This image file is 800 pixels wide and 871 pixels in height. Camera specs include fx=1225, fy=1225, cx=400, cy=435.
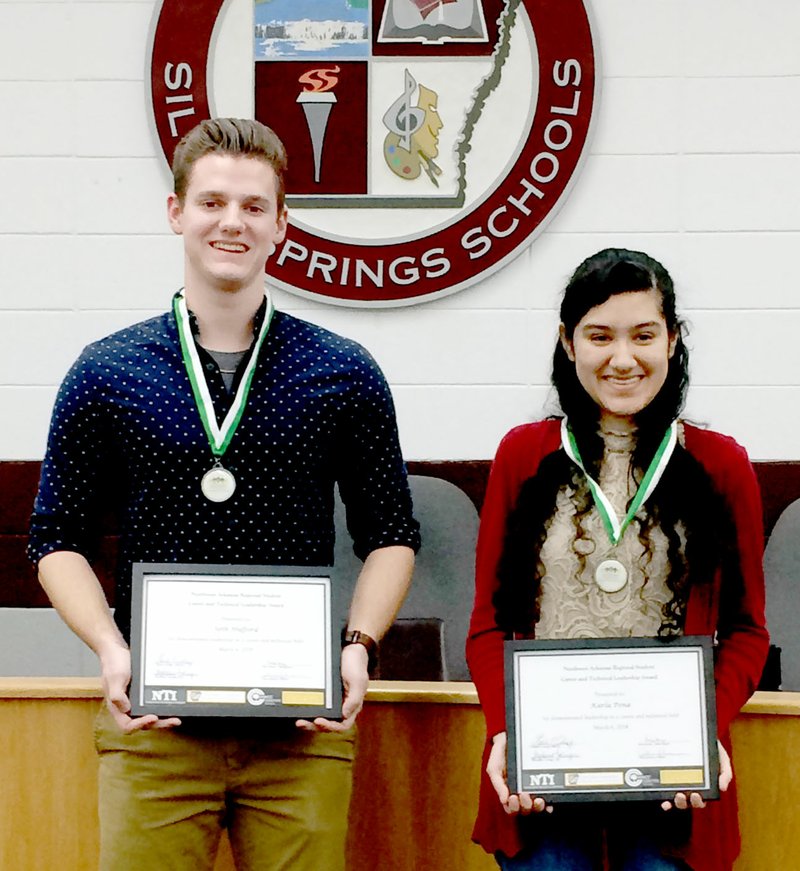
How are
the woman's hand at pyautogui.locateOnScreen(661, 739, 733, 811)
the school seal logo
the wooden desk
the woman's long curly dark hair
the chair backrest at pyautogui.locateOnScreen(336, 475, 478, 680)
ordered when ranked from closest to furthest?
the woman's hand at pyautogui.locateOnScreen(661, 739, 733, 811), the woman's long curly dark hair, the wooden desk, the chair backrest at pyautogui.locateOnScreen(336, 475, 478, 680), the school seal logo

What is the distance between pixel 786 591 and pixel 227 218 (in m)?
1.68

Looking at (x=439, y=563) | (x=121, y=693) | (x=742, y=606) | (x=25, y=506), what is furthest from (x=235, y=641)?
(x=25, y=506)

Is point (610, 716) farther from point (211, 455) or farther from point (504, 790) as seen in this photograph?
point (211, 455)

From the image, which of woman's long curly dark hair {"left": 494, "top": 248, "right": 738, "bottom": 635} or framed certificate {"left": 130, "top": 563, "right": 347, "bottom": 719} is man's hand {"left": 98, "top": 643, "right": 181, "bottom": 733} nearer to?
framed certificate {"left": 130, "top": 563, "right": 347, "bottom": 719}

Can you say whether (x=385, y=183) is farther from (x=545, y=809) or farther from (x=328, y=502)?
(x=545, y=809)

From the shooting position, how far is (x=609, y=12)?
333 centimetres

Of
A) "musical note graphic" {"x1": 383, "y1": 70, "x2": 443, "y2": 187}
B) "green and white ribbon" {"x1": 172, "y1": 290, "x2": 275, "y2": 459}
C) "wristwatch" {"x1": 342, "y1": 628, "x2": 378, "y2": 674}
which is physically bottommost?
"wristwatch" {"x1": 342, "y1": 628, "x2": 378, "y2": 674}

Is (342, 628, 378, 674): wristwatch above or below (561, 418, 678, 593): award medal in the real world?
below

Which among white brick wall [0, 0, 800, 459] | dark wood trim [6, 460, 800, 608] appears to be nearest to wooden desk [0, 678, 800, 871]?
dark wood trim [6, 460, 800, 608]

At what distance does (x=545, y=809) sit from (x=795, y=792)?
574 millimetres

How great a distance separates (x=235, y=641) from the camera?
166 cm

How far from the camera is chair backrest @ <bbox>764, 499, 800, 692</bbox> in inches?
105

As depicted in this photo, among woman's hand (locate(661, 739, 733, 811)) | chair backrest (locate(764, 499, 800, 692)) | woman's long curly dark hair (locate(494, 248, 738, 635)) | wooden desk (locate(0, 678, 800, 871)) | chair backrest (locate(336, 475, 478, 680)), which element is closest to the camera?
woman's hand (locate(661, 739, 733, 811))

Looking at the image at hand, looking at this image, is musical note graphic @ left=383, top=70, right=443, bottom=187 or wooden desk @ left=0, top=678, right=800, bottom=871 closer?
wooden desk @ left=0, top=678, right=800, bottom=871
